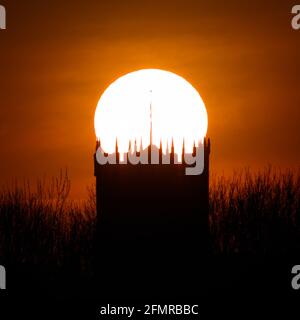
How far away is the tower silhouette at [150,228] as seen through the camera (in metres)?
19.9

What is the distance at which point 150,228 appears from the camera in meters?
20.6

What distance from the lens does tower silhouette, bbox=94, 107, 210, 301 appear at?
19906 mm

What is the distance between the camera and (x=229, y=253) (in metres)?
32.0

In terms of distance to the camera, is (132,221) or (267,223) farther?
(267,223)

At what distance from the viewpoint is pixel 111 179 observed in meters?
19.9

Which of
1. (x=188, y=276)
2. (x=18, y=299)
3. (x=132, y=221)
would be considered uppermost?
(x=132, y=221)

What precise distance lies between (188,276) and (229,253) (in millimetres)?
10763

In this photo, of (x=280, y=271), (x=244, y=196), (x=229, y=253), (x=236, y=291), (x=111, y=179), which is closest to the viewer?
(x=111, y=179)
